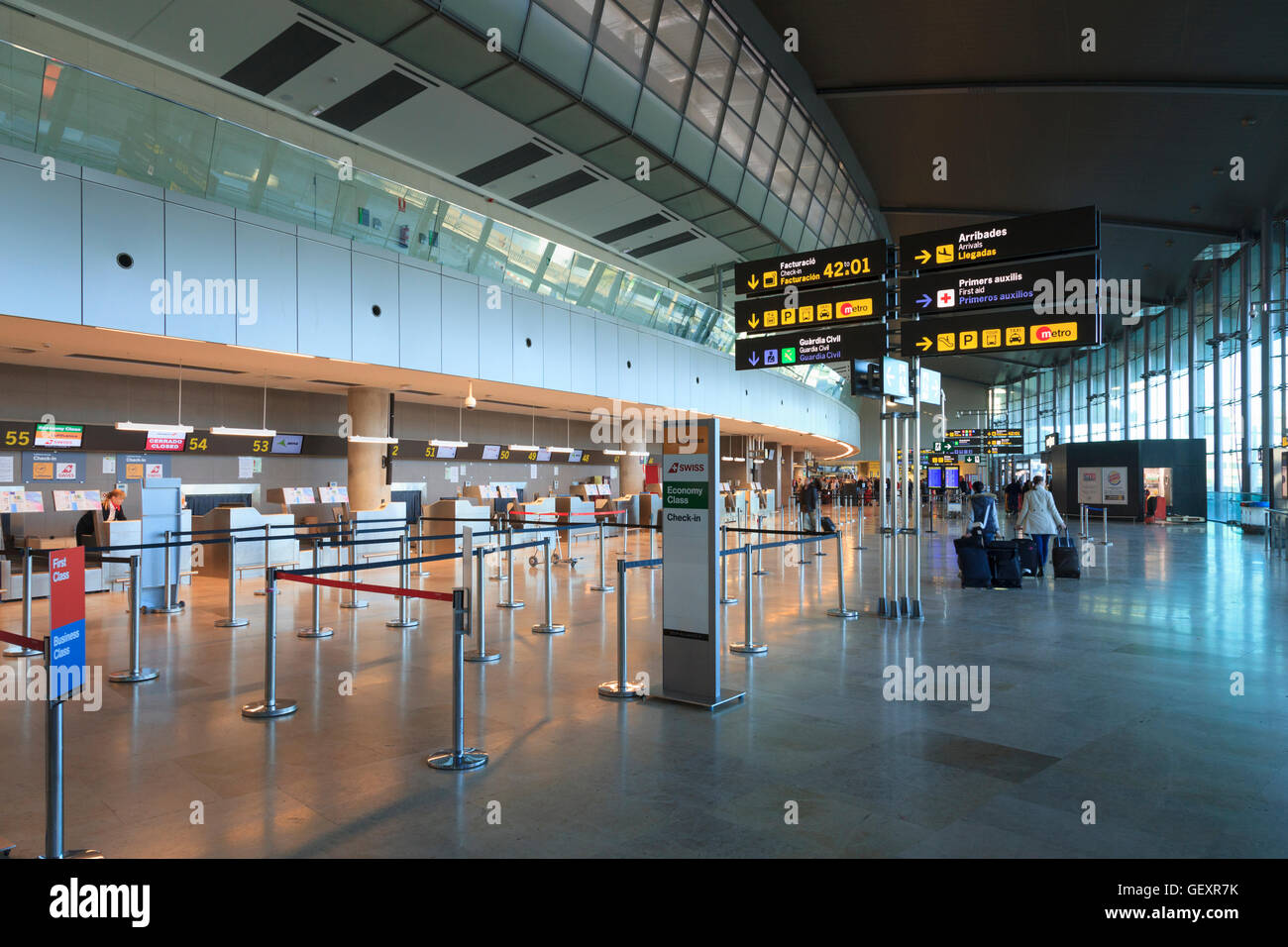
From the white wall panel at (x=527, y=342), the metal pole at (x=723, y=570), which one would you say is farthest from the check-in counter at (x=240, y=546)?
the metal pole at (x=723, y=570)

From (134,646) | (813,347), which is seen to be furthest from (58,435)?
(813,347)

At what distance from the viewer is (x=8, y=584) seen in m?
11.4

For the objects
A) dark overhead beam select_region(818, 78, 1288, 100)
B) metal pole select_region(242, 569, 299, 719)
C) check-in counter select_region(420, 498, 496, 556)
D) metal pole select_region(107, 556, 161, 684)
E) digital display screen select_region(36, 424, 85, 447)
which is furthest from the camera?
check-in counter select_region(420, 498, 496, 556)

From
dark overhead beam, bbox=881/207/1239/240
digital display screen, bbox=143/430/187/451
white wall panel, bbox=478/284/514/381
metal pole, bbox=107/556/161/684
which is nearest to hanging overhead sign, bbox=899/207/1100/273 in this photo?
metal pole, bbox=107/556/161/684

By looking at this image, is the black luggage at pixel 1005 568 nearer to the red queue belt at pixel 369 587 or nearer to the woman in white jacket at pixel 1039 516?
the woman in white jacket at pixel 1039 516

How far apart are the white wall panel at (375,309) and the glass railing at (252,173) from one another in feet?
1.59

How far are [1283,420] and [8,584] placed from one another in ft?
98.9

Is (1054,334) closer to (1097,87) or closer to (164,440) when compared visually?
(1097,87)

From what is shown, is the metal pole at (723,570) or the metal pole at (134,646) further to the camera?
the metal pole at (723,570)

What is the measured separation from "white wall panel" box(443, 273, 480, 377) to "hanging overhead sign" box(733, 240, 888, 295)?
6.99 m

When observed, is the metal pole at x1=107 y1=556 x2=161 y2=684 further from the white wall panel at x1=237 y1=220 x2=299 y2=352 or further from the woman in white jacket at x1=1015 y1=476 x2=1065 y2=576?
the woman in white jacket at x1=1015 y1=476 x2=1065 y2=576

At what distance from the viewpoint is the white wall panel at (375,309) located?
13.6 meters

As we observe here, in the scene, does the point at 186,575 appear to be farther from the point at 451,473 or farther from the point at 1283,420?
the point at 1283,420

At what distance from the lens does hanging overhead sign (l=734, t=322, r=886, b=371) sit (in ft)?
30.8
